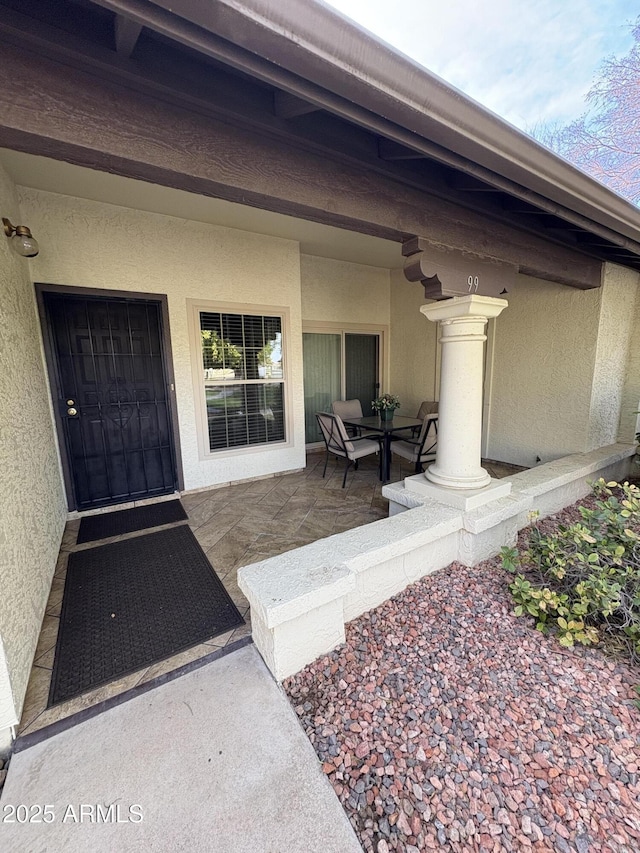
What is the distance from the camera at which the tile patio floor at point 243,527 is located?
68.0 inches

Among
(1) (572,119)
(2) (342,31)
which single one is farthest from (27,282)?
(1) (572,119)

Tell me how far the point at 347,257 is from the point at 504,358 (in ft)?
8.75

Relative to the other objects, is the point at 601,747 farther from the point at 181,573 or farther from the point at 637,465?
the point at 637,465

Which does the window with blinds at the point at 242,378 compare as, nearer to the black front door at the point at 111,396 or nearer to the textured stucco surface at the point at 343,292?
the black front door at the point at 111,396

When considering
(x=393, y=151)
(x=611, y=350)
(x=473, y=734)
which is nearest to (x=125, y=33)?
(x=393, y=151)

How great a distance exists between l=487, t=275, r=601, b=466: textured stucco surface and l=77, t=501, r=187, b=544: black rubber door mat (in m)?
4.17

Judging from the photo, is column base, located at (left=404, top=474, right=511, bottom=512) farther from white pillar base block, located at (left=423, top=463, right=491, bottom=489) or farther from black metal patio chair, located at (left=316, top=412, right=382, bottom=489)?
black metal patio chair, located at (left=316, top=412, right=382, bottom=489)

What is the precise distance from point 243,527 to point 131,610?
1179mm

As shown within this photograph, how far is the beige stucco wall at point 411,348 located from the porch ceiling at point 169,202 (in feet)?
4.14

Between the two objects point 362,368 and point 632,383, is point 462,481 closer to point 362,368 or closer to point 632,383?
point 632,383

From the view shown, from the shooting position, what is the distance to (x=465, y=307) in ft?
8.20

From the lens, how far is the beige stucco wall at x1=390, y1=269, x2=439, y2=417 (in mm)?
5871

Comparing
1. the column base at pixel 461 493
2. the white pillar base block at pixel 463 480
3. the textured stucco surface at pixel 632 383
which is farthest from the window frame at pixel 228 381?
the textured stucco surface at pixel 632 383

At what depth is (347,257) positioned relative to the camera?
543 cm
